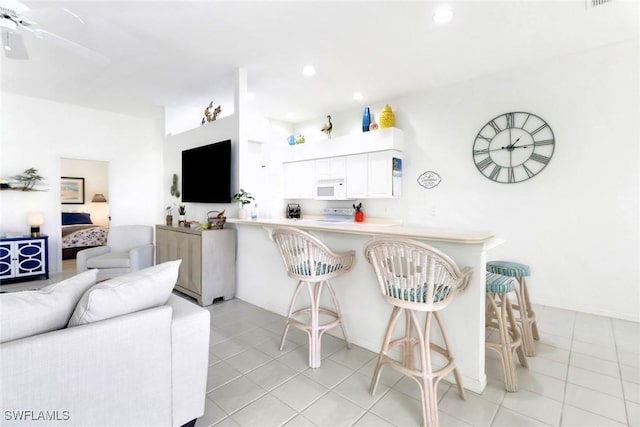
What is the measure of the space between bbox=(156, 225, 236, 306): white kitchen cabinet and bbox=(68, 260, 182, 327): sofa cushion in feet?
6.20

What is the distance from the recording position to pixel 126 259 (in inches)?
146

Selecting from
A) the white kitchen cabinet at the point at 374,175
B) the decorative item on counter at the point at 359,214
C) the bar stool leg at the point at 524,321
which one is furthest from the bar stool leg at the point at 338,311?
the decorative item on counter at the point at 359,214

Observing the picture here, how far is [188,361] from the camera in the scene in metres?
1.47

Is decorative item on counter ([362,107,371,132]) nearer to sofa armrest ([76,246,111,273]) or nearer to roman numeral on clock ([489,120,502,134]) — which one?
A: roman numeral on clock ([489,120,502,134])

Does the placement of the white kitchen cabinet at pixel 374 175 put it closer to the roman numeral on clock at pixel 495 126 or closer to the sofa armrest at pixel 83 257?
the roman numeral on clock at pixel 495 126

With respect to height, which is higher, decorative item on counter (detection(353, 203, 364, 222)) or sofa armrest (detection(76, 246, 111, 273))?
decorative item on counter (detection(353, 203, 364, 222))

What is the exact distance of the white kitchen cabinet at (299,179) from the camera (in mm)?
5285

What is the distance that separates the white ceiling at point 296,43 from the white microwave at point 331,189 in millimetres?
A: 1353

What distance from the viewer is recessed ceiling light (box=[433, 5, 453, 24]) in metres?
2.46

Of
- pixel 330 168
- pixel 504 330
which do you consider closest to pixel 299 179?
pixel 330 168

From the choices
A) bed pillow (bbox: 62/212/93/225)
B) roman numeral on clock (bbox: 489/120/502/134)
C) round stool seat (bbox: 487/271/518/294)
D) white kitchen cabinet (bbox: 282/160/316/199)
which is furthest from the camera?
bed pillow (bbox: 62/212/93/225)

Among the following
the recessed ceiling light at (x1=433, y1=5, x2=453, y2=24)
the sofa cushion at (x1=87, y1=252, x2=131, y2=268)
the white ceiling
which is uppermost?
the white ceiling

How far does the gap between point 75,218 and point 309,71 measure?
22.0 feet

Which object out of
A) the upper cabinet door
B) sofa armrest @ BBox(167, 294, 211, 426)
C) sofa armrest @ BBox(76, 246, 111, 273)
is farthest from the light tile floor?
the upper cabinet door
